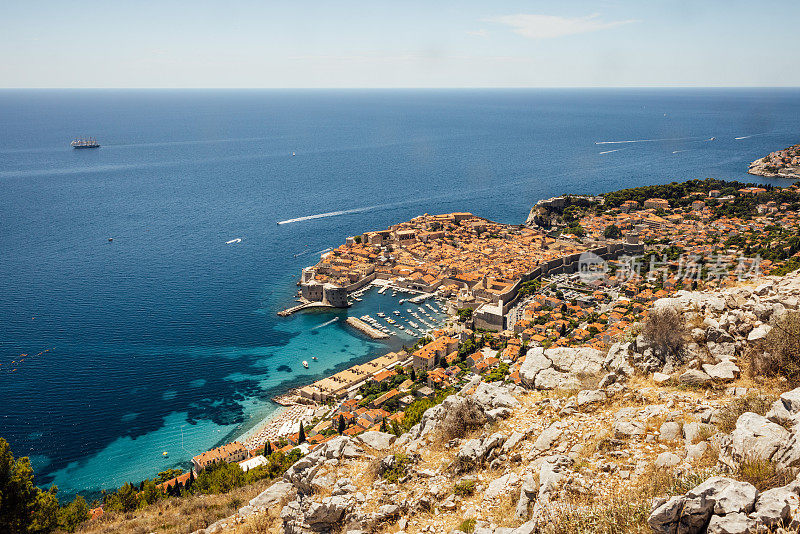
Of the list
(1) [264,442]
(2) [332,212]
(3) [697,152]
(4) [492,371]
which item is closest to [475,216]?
(2) [332,212]

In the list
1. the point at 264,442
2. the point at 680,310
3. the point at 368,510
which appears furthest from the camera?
the point at 264,442

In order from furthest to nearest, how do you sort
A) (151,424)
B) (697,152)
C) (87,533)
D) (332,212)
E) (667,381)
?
1. (697,152)
2. (332,212)
3. (151,424)
4. (87,533)
5. (667,381)

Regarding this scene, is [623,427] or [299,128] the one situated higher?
[299,128]

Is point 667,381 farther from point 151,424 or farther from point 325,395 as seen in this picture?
point 151,424

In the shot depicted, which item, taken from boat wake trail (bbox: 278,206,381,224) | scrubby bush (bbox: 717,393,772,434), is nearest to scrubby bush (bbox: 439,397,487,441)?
scrubby bush (bbox: 717,393,772,434)

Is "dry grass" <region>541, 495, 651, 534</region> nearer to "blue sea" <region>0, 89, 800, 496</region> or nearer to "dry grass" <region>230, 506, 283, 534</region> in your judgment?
"dry grass" <region>230, 506, 283, 534</region>

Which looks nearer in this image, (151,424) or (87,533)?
(87,533)

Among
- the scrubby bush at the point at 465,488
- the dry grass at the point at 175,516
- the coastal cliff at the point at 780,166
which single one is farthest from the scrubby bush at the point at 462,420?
the coastal cliff at the point at 780,166
